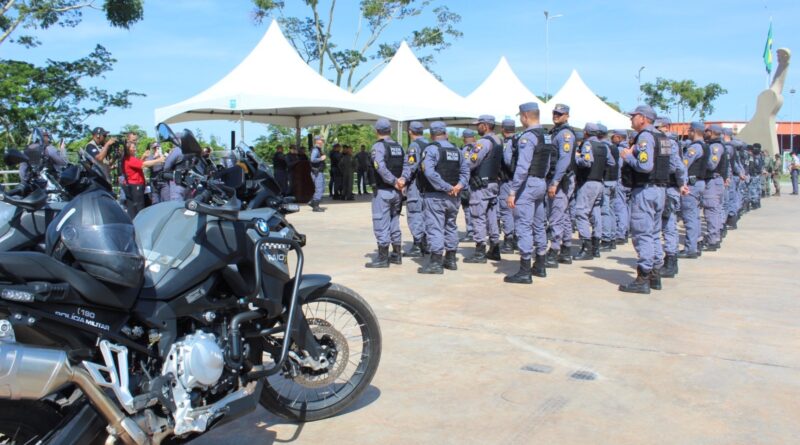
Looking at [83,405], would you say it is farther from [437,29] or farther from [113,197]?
[437,29]

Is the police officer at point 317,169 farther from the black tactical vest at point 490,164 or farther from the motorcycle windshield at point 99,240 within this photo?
the motorcycle windshield at point 99,240

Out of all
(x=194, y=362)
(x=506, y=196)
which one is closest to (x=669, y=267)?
(x=506, y=196)

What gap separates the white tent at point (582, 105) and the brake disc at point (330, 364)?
76.8 feet

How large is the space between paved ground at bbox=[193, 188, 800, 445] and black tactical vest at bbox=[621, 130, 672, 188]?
1.15 metres

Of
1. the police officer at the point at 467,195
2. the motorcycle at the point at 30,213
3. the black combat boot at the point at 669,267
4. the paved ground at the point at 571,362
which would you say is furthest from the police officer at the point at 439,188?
the motorcycle at the point at 30,213

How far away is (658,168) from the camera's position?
23.3 ft

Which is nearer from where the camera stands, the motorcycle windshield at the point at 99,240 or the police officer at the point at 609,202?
the motorcycle windshield at the point at 99,240

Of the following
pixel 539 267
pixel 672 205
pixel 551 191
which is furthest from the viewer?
pixel 539 267

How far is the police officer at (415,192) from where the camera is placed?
8.40 m

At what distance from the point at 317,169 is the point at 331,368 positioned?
13390 millimetres

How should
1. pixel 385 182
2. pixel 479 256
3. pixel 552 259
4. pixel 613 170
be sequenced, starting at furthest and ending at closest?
pixel 613 170 < pixel 479 256 < pixel 552 259 < pixel 385 182

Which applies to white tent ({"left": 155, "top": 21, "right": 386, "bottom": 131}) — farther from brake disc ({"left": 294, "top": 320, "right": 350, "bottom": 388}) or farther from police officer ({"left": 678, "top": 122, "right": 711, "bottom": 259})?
brake disc ({"left": 294, "top": 320, "right": 350, "bottom": 388})

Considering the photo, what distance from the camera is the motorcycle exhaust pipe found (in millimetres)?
2363

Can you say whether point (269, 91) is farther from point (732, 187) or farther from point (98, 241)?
point (98, 241)
